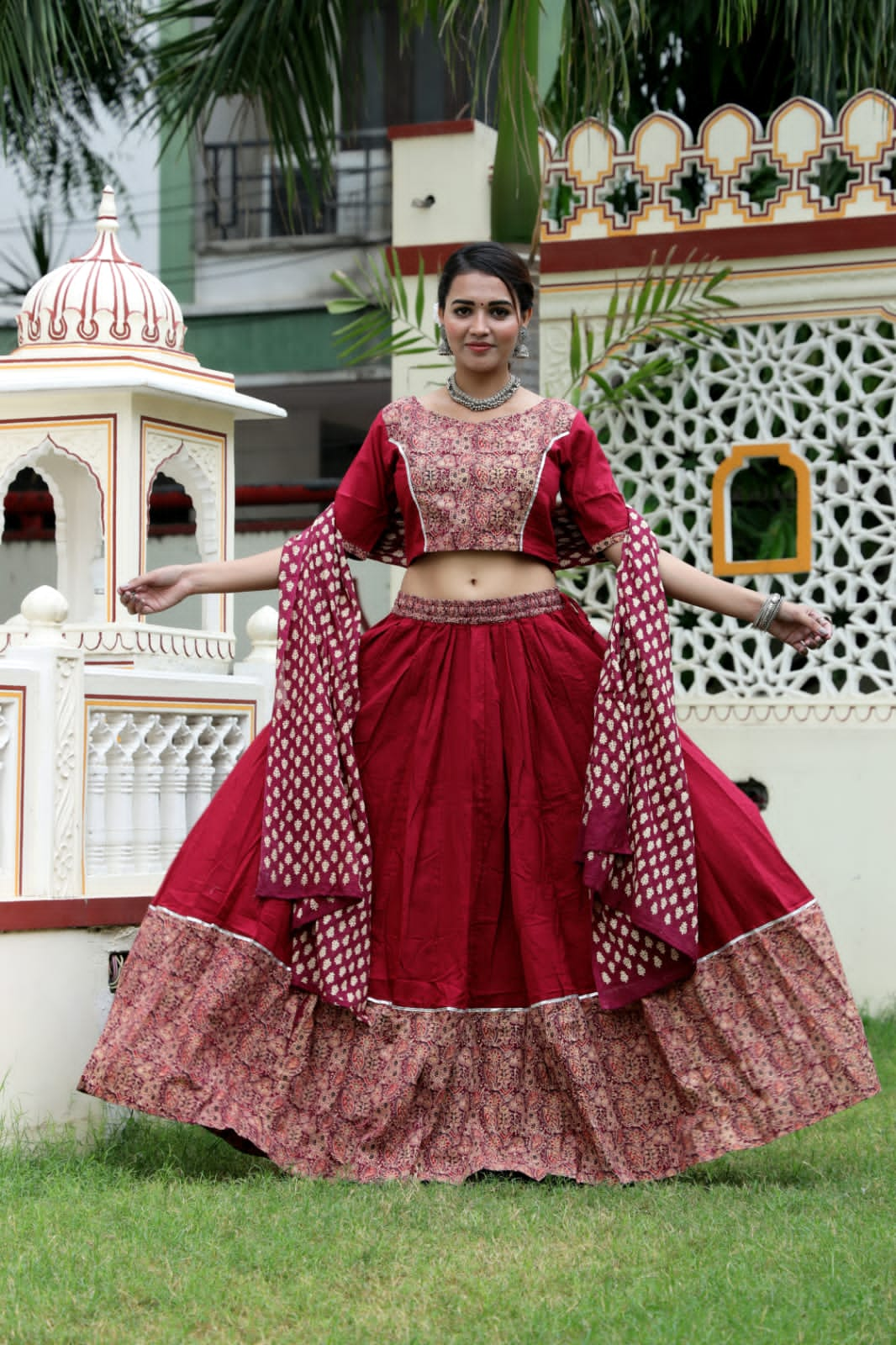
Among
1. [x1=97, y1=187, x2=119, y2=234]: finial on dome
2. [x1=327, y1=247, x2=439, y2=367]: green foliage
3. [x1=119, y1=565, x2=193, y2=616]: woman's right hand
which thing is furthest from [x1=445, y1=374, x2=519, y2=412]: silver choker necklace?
[x1=327, y1=247, x2=439, y2=367]: green foliage

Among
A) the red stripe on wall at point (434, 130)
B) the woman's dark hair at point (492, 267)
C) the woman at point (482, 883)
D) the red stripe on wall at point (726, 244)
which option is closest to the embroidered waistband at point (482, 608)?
the woman at point (482, 883)

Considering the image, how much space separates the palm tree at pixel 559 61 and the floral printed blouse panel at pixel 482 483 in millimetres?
2663

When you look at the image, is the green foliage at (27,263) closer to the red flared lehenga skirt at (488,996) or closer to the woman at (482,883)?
the woman at (482,883)

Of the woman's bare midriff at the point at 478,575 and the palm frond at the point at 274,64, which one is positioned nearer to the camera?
the woman's bare midriff at the point at 478,575

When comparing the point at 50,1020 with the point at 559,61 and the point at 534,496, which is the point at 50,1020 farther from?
the point at 559,61

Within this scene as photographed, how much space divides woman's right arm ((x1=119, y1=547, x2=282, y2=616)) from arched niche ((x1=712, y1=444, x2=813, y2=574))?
321cm

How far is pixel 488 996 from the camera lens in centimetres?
399

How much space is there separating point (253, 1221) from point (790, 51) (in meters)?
6.43

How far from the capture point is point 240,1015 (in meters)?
3.93

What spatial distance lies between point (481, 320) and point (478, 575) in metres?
0.51

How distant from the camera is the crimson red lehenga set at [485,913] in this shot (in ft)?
12.7

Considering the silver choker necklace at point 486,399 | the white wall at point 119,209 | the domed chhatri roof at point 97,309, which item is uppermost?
the white wall at point 119,209

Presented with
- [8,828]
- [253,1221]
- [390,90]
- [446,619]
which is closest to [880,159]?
[446,619]

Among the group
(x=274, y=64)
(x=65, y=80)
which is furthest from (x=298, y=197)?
(x=274, y=64)
